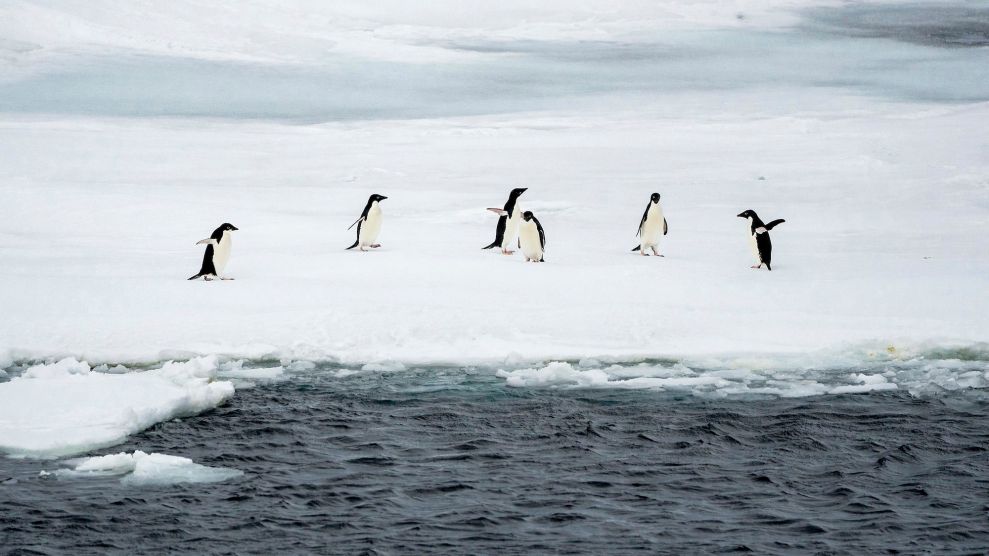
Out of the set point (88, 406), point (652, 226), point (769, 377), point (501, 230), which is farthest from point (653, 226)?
point (88, 406)

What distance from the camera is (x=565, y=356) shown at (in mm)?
7840

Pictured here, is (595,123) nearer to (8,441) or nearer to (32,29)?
(32,29)

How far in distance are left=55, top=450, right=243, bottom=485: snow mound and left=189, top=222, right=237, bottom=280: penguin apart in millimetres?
4097

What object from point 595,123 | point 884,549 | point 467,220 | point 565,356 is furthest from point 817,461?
point 595,123

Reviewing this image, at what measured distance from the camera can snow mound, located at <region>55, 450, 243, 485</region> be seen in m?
5.45

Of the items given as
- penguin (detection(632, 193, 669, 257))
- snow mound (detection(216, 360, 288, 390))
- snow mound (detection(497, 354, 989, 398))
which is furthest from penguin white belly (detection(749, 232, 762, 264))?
snow mound (detection(216, 360, 288, 390))

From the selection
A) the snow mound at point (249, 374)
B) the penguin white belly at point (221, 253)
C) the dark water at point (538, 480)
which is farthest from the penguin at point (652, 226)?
the snow mound at point (249, 374)

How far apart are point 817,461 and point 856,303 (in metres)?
3.56

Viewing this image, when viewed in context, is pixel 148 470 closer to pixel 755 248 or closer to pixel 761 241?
pixel 761 241

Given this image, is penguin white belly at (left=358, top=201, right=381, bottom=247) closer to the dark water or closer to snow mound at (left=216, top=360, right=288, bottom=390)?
snow mound at (left=216, top=360, right=288, bottom=390)

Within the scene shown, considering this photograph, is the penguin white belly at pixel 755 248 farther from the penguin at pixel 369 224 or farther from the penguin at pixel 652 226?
the penguin at pixel 369 224

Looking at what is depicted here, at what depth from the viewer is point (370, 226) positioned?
11.3 m

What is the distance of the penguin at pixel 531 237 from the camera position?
34.6 ft

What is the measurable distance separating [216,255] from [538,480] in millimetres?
5018
